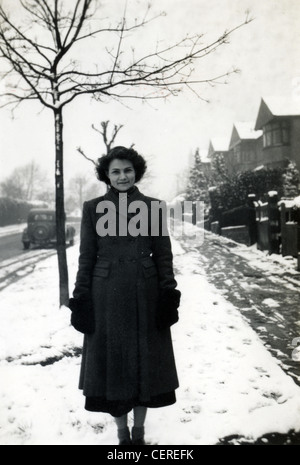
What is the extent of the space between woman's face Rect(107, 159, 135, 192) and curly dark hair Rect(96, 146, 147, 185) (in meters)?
0.03

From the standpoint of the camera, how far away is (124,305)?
98.0 inches

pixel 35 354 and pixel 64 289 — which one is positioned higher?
pixel 64 289

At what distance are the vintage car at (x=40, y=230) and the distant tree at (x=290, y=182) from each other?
35.6ft

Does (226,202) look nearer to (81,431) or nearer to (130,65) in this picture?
(130,65)

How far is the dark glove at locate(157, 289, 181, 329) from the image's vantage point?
2516mm

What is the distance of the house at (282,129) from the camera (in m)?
26.3

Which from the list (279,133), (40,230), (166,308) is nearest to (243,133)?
(279,133)

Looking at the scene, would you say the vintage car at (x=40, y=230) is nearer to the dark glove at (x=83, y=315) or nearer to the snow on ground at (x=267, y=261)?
the snow on ground at (x=267, y=261)

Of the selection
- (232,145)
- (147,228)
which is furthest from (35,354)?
(232,145)

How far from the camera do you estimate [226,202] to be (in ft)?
61.7

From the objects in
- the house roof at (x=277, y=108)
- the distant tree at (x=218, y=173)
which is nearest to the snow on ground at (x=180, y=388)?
the distant tree at (x=218, y=173)

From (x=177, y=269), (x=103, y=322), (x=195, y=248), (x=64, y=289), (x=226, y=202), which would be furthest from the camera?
(x=226, y=202)
